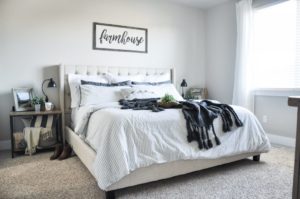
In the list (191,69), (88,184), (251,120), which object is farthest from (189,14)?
(88,184)

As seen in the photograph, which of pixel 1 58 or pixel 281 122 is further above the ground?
pixel 1 58

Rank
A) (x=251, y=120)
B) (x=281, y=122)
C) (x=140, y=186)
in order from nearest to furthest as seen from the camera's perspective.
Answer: (x=140, y=186)
(x=251, y=120)
(x=281, y=122)

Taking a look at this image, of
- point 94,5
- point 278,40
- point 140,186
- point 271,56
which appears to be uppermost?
point 94,5

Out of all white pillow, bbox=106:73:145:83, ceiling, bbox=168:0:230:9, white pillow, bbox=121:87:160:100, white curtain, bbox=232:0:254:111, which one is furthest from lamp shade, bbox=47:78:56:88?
white curtain, bbox=232:0:254:111

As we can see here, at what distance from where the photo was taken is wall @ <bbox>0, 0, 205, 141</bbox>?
11.0ft

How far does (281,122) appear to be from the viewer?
146 inches

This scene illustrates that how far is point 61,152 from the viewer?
3.13 m

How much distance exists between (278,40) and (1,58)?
4270 mm

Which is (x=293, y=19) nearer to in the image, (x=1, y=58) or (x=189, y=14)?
(x=189, y=14)

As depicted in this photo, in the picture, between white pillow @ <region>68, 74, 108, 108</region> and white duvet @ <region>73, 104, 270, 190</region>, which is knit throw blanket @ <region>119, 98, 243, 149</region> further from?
white pillow @ <region>68, 74, 108, 108</region>

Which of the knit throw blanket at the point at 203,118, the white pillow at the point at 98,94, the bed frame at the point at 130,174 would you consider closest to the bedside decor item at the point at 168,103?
the knit throw blanket at the point at 203,118

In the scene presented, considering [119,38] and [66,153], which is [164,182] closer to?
[66,153]

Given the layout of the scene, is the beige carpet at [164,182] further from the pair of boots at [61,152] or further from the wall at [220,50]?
the wall at [220,50]

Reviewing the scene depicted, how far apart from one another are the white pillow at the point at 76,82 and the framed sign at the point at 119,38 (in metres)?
0.60
